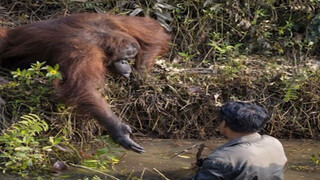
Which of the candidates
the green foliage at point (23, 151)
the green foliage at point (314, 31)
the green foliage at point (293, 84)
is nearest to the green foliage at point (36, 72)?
the green foliage at point (23, 151)

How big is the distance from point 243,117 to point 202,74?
222 cm

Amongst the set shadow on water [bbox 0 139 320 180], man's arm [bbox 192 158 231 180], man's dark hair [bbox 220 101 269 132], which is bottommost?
shadow on water [bbox 0 139 320 180]

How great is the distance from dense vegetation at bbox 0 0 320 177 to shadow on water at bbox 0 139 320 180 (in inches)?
5.4

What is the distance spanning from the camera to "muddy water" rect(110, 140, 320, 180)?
4.43 meters

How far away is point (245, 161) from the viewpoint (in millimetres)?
3361

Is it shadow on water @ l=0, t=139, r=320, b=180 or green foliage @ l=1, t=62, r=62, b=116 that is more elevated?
green foliage @ l=1, t=62, r=62, b=116

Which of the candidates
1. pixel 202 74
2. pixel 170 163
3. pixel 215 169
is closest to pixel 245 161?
pixel 215 169

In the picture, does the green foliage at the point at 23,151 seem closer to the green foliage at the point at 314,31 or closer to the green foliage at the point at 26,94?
the green foliage at the point at 26,94

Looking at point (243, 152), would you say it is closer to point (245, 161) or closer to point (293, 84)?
point (245, 161)

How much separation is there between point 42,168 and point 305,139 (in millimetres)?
2271

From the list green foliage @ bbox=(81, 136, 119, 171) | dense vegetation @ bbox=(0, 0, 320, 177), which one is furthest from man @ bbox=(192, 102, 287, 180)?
dense vegetation @ bbox=(0, 0, 320, 177)

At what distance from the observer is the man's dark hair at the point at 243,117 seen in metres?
3.42

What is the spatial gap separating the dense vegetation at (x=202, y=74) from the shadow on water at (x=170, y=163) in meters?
0.14

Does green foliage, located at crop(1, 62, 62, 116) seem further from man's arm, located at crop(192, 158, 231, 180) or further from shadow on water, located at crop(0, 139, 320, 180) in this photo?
man's arm, located at crop(192, 158, 231, 180)
